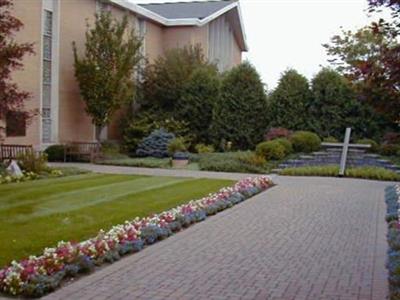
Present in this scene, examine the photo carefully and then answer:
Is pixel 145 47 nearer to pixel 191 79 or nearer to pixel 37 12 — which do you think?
pixel 191 79

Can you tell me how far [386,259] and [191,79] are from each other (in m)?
22.8

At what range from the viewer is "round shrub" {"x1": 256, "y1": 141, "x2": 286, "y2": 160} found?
79.3 ft

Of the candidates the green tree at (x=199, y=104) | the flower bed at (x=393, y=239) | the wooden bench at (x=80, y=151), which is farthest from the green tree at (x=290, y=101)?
the flower bed at (x=393, y=239)

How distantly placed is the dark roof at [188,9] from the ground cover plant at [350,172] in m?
16.6

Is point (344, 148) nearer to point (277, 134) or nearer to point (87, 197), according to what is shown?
point (277, 134)

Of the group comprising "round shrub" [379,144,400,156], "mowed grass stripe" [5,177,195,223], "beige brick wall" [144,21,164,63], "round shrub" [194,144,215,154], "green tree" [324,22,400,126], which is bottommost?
"mowed grass stripe" [5,177,195,223]

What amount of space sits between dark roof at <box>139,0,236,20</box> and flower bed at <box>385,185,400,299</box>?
23.4m

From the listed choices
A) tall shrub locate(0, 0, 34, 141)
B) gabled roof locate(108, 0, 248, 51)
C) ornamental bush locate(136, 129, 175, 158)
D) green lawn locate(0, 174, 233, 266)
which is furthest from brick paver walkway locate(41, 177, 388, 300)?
gabled roof locate(108, 0, 248, 51)

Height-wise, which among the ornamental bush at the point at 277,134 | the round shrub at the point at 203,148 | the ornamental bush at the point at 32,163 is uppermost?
the ornamental bush at the point at 277,134

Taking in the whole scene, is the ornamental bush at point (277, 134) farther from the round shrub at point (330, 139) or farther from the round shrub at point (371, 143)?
the round shrub at point (371, 143)

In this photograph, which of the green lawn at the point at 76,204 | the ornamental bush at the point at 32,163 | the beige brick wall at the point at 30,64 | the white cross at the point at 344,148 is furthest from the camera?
the beige brick wall at the point at 30,64

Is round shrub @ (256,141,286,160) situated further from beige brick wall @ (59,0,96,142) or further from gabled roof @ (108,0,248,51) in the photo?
gabled roof @ (108,0,248,51)

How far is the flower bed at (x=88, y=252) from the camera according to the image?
6617mm

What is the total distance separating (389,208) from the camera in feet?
44.9
